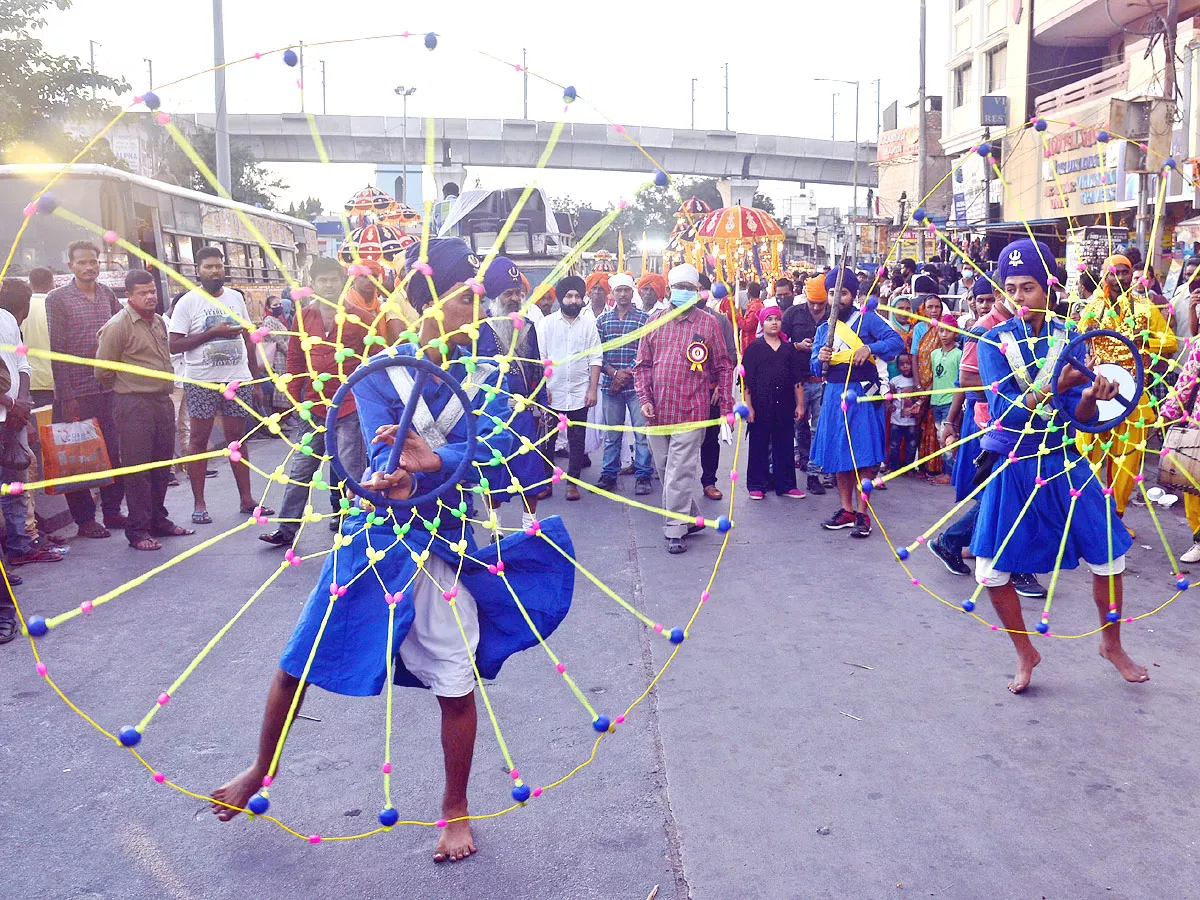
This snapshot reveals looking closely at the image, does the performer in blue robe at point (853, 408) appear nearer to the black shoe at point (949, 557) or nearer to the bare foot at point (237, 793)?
the black shoe at point (949, 557)

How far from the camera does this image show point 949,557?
6.43 meters

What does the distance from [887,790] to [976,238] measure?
82.6 ft

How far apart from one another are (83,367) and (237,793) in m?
5.60

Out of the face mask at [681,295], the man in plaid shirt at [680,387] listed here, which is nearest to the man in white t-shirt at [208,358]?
the man in plaid shirt at [680,387]

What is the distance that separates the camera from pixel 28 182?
12.8 meters

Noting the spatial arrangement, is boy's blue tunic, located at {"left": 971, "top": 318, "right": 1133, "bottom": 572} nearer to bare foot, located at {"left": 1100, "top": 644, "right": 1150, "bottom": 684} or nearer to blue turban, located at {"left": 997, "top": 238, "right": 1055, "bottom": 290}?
blue turban, located at {"left": 997, "top": 238, "right": 1055, "bottom": 290}

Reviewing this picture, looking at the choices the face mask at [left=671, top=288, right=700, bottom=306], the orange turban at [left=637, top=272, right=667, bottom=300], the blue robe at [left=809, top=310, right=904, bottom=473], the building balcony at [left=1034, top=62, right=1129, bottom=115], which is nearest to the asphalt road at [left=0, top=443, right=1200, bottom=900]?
the blue robe at [left=809, top=310, right=904, bottom=473]

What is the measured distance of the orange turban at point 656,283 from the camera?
9852 millimetres

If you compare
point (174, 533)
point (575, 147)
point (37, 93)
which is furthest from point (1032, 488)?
point (575, 147)

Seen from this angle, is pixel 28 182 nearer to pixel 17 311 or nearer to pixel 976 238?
pixel 17 311

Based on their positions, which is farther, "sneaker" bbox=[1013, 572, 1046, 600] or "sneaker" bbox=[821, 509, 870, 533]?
"sneaker" bbox=[821, 509, 870, 533]

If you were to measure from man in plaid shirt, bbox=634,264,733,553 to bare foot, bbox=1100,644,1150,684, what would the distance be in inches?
120

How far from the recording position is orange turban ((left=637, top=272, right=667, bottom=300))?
9852 millimetres

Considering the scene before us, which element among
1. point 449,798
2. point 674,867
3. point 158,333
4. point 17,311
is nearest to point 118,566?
point 158,333
